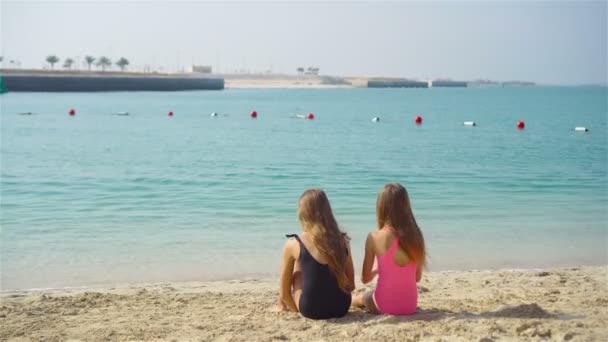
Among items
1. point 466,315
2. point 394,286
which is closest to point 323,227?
point 394,286

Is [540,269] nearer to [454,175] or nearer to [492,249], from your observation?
[492,249]

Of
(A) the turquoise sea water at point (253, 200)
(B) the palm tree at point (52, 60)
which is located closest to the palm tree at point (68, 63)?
(B) the palm tree at point (52, 60)

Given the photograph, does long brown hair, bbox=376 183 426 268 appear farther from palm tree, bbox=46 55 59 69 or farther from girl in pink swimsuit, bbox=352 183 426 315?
palm tree, bbox=46 55 59 69

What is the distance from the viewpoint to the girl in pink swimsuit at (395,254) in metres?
5.70

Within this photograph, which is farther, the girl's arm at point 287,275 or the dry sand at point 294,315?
the girl's arm at point 287,275

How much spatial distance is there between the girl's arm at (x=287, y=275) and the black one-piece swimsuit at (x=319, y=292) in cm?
9

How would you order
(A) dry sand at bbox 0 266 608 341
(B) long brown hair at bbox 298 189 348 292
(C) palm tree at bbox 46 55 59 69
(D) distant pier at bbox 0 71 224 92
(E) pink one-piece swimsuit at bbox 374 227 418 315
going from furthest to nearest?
(C) palm tree at bbox 46 55 59 69, (D) distant pier at bbox 0 71 224 92, (E) pink one-piece swimsuit at bbox 374 227 418 315, (B) long brown hair at bbox 298 189 348 292, (A) dry sand at bbox 0 266 608 341

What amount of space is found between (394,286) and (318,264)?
648 millimetres

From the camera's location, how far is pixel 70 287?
8625 millimetres

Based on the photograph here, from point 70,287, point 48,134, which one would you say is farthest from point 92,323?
point 48,134

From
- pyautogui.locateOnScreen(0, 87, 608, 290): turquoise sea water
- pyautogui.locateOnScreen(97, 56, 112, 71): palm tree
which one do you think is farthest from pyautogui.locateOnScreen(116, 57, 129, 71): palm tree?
pyautogui.locateOnScreen(0, 87, 608, 290): turquoise sea water

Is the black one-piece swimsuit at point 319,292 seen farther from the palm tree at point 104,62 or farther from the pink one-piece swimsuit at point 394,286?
the palm tree at point 104,62

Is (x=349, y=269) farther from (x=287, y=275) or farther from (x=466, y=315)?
(x=466, y=315)

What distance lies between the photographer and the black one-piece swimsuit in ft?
19.0
